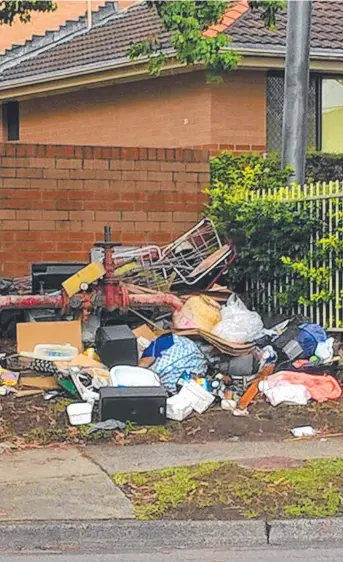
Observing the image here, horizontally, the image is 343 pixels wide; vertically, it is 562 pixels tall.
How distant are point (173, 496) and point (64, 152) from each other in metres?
6.15

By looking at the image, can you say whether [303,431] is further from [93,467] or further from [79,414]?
[93,467]

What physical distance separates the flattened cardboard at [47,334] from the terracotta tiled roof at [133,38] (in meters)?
5.34

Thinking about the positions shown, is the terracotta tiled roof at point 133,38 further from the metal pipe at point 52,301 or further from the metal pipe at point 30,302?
the metal pipe at point 30,302

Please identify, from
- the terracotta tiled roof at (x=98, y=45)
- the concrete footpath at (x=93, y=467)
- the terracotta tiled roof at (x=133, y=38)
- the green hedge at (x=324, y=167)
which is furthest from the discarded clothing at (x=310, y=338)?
the terracotta tiled roof at (x=98, y=45)

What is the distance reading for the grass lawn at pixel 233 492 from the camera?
21.1 ft

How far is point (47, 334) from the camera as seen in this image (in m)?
10.4

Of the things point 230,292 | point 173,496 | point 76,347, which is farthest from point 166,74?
point 173,496

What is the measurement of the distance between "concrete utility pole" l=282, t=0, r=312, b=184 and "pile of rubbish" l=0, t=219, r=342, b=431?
1921 millimetres

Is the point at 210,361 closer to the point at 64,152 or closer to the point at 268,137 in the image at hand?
the point at 64,152

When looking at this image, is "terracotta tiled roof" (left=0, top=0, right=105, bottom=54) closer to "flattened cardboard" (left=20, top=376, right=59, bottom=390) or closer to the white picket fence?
the white picket fence

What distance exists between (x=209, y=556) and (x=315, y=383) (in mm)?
4055

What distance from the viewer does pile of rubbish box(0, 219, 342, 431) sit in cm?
906

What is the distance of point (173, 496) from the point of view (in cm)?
669

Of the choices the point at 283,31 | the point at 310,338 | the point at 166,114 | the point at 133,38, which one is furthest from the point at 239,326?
the point at 133,38
